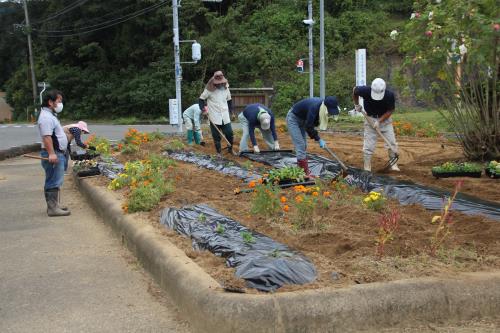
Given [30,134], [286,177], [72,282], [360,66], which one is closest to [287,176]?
[286,177]

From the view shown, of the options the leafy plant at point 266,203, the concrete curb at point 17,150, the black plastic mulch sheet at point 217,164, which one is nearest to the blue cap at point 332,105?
the black plastic mulch sheet at point 217,164

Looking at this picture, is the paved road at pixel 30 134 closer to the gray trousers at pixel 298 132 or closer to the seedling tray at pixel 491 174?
the gray trousers at pixel 298 132

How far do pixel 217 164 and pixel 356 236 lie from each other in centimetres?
495

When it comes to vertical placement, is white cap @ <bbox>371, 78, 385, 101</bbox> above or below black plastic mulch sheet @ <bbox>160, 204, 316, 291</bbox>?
above

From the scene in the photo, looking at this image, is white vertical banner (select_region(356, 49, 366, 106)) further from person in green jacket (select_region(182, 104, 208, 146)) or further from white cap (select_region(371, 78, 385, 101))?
white cap (select_region(371, 78, 385, 101))

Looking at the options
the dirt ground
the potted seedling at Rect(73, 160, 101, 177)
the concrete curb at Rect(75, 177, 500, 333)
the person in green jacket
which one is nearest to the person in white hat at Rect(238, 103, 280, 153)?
the person in green jacket

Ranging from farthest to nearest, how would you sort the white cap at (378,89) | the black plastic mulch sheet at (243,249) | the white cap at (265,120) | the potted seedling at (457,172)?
the white cap at (265,120) → the white cap at (378,89) → the potted seedling at (457,172) → the black plastic mulch sheet at (243,249)

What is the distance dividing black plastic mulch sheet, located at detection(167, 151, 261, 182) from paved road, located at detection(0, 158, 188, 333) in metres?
2.27

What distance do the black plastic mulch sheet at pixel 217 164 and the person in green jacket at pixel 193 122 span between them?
177 centimetres

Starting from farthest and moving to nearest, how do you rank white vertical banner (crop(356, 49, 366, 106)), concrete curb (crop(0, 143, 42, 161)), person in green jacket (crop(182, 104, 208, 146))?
1. white vertical banner (crop(356, 49, 366, 106))
2. concrete curb (crop(0, 143, 42, 161))
3. person in green jacket (crop(182, 104, 208, 146))

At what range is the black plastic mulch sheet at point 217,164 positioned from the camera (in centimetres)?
805

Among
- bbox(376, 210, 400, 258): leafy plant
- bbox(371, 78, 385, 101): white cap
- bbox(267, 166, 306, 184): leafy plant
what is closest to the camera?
bbox(376, 210, 400, 258): leafy plant

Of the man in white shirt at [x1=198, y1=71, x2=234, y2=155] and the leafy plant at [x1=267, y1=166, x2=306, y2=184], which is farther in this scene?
the man in white shirt at [x1=198, y1=71, x2=234, y2=155]

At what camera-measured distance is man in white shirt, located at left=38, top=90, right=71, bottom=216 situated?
6844 mm
